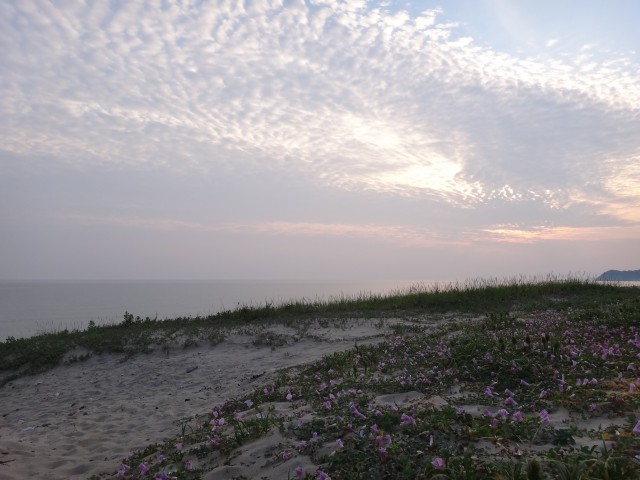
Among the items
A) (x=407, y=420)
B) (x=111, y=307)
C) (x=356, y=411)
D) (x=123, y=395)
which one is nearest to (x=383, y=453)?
(x=407, y=420)

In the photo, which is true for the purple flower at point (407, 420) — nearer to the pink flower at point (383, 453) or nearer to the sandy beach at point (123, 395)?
the pink flower at point (383, 453)

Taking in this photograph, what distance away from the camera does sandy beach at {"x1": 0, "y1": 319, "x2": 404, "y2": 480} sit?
657cm

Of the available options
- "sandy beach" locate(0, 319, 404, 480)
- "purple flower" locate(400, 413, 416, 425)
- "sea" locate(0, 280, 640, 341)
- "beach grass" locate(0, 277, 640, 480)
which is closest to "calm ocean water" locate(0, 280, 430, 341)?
"sea" locate(0, 280, 640, 341)

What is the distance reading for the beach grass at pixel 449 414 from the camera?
11.8ft

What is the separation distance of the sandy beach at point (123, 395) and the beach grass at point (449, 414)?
826mm

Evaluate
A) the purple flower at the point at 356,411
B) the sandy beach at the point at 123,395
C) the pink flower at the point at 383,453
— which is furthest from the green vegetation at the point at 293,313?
the pink flower at the point at 383,453

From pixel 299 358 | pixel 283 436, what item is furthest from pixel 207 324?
pixel 283 436

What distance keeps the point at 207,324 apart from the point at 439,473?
571 inches

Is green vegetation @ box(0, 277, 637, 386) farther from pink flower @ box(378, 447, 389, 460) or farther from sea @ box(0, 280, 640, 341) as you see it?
pink flower @ box(378, 447, 389, 460)

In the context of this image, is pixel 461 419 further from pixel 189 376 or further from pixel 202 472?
pixel 189 376

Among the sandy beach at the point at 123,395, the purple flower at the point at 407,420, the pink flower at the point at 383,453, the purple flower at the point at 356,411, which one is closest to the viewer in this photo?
the pink flower at the point at 383,453

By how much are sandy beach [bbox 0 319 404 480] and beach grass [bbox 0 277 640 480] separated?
2.71 ft

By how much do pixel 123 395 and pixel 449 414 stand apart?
8192mm

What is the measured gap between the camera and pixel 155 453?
226 inches
